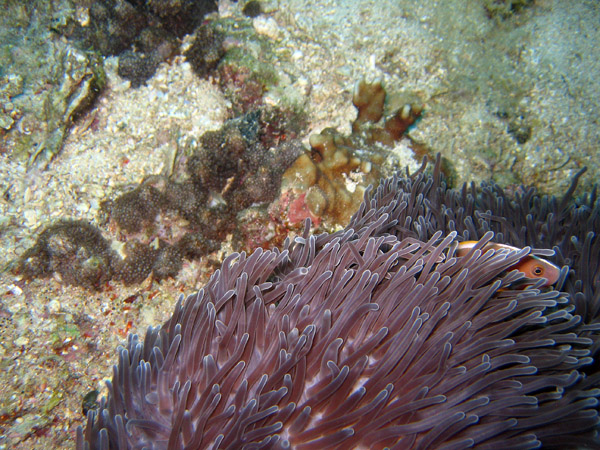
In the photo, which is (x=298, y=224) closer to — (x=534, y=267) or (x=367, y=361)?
(x=367, y=361)

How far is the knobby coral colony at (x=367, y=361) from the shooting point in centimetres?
191

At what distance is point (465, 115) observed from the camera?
183 inches

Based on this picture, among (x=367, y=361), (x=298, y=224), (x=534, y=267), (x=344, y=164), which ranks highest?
(x=344, y=164)

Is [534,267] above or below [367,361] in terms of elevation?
above

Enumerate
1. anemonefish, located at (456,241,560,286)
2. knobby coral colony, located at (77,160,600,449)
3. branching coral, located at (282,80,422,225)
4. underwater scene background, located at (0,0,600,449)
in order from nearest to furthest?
knobby coral colony, located at (77,160,600,449), underwater scene background, located at (0,0,600,449), anemonefish, located at (456,241,560,286), branching coral, located at (282,80,422,225)

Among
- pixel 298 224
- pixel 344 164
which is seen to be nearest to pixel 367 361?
pixel 298 224

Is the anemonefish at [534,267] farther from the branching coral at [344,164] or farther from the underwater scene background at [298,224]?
the branching coral at [344,164]

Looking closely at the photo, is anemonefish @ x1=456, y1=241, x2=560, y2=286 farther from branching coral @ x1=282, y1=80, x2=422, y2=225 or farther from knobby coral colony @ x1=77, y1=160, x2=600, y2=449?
branching coral @ x1=282, y1=80, x2=422, y2=225

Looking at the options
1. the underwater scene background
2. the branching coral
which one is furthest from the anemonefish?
the branching coral

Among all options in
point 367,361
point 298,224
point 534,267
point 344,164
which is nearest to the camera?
point 367,361

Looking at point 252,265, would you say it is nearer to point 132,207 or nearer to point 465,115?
point 132,207

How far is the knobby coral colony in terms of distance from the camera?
1.91 metres

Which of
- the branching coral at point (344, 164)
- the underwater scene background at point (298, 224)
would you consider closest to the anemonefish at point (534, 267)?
the underwater scene background at point (298, 224)

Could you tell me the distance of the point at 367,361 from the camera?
6.97 ft
